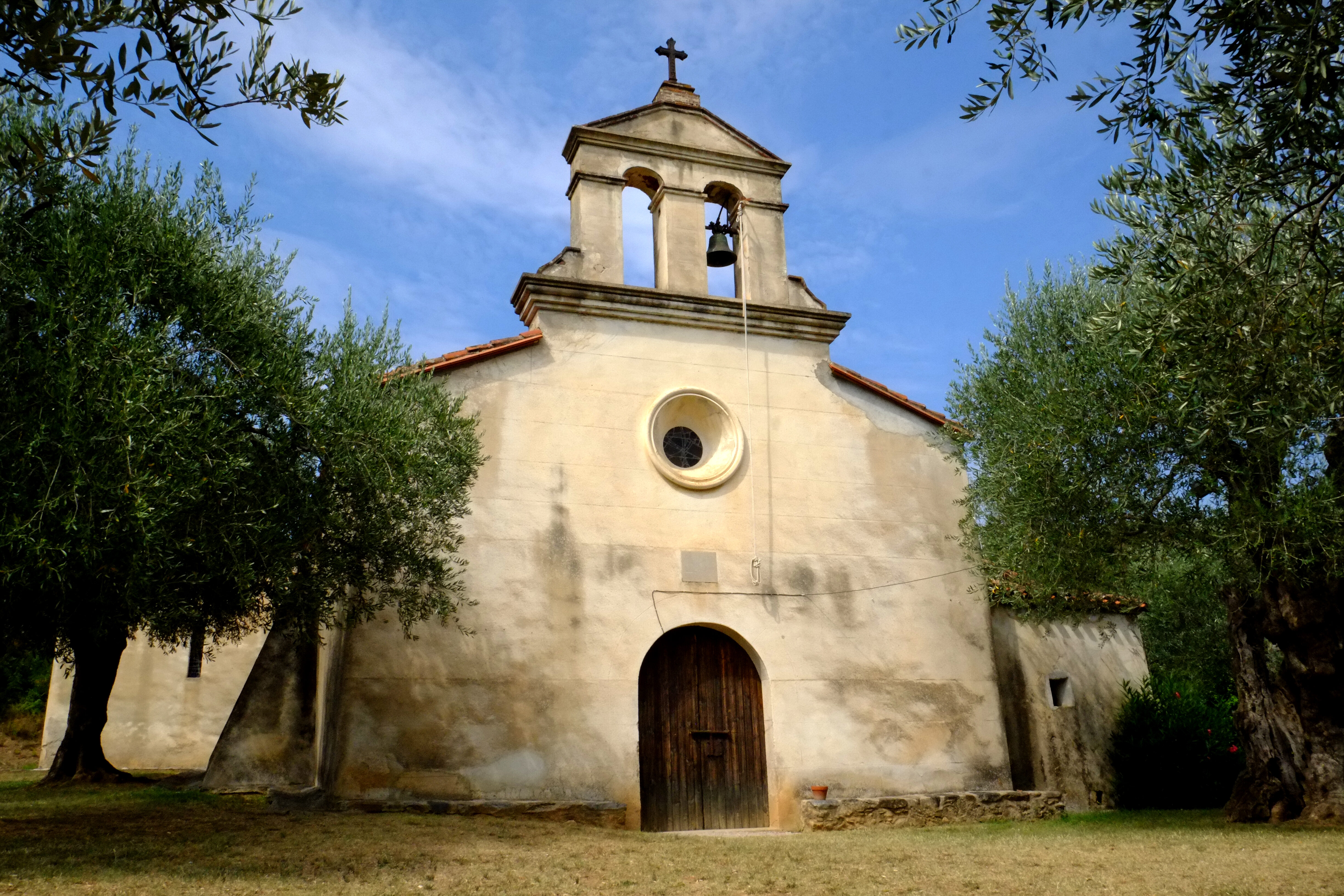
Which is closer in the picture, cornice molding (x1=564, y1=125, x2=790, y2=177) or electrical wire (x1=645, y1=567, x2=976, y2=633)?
electrical wire (x1=645, y1=567, x2=976, y2=633)

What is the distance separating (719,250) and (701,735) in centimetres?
657

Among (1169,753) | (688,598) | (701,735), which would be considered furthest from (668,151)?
(1169,753)

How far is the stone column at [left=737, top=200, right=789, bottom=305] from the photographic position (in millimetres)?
15000

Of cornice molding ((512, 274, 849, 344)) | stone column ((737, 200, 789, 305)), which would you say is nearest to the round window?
cornice molding ((512, 274, 849, 344))

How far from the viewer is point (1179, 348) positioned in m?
7.87

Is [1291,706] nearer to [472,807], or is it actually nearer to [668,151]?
[472,807]

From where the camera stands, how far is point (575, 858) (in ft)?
29.1

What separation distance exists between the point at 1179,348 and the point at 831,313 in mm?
7374

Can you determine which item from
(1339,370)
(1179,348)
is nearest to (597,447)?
(1179,348)

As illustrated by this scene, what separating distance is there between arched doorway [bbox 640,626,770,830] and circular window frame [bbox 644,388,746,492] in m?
1.91

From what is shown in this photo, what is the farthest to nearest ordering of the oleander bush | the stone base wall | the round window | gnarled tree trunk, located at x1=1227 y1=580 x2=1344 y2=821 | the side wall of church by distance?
the oleander bush, the round window, the stone base wall, the side wall of church, gnarled tree trunk, located at x1=1227 y1=580 x2=1344 y2=821

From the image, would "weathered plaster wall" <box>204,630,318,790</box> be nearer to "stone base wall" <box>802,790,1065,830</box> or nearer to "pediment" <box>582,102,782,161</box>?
"stone base wall" <box>802,790,1065,830</box>

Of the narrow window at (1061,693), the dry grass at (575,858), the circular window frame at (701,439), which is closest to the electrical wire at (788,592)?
the circular window frame at (701,439)

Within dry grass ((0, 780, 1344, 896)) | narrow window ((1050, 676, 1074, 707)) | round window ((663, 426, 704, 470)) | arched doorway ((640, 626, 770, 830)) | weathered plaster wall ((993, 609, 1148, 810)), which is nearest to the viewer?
dry grass ((0, 780, 1344, 896))
